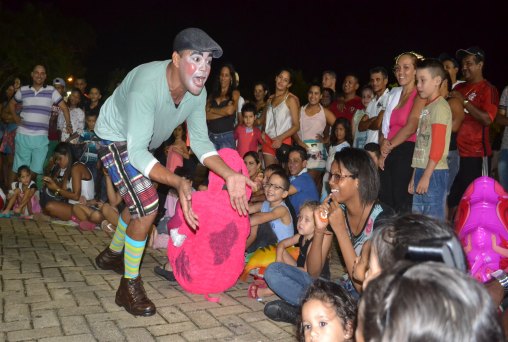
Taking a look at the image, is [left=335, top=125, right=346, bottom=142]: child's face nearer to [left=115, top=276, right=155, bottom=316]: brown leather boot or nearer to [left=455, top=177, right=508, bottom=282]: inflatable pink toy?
[left=455, top=177, right=508, bottom=282]: inflatable pink toy

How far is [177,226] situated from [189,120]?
0.89 meters

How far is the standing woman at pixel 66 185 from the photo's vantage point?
7098mm

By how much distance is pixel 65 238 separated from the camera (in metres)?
6.00

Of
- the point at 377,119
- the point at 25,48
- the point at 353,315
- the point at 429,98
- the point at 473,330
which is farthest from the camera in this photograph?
the point at 25,48

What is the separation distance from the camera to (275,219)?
4895 mm

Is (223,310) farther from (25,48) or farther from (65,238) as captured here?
(25,48)

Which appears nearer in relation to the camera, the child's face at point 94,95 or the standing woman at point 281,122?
the standing woman at point 281,122

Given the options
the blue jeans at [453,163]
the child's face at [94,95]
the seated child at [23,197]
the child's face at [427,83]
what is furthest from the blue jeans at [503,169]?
the child's face at [94,95]

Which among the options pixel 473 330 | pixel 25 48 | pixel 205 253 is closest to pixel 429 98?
pixel 205 253

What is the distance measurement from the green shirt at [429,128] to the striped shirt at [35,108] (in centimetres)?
617

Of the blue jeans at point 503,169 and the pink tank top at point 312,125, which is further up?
the pink tank top at point 312,125

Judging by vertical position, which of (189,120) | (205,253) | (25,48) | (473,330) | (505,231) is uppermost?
(25,48)

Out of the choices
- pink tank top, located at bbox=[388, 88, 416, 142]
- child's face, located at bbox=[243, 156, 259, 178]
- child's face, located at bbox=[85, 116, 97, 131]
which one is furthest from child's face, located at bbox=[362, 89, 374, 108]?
child's face, located at bbox=[85, 116, 97, 131]

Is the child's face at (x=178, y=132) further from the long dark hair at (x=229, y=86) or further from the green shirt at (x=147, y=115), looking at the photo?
the green shirt at (x=147, y=115)
